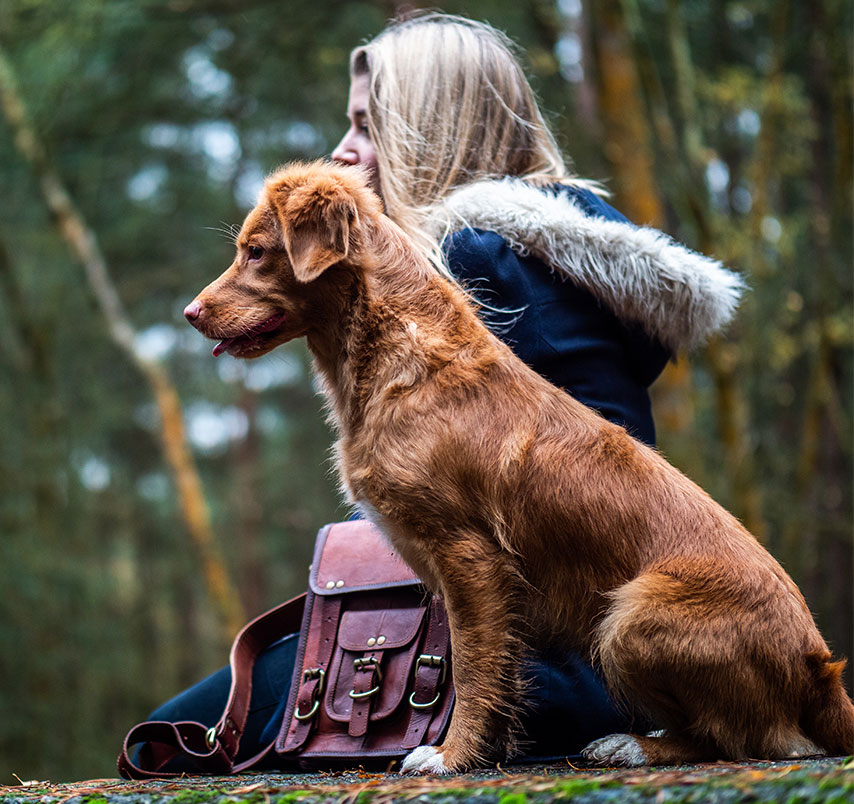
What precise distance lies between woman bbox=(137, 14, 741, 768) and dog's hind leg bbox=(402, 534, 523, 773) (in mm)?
207

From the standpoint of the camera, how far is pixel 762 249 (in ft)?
33.3

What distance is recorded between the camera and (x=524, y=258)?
3740 millimetres

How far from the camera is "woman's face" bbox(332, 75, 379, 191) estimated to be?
4.36 meters

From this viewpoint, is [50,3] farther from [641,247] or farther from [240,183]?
[641,247]

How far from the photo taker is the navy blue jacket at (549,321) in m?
3.64

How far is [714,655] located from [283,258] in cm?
191

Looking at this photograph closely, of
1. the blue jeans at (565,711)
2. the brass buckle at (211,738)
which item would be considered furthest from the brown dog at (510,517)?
the brass buckle at (211,738)

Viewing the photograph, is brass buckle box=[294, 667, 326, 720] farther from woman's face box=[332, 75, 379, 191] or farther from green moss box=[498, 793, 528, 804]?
woman's face box=[332, 75, 379, 191]

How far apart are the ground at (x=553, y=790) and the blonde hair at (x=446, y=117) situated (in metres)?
2.34

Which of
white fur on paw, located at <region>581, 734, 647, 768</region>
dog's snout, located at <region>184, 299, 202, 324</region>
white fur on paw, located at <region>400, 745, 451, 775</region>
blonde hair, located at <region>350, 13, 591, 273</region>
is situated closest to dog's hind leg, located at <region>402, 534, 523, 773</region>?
white fur on paw, located at <region>400, 745, 451, 775</region>

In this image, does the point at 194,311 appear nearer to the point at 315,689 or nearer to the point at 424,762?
the point at 315,689

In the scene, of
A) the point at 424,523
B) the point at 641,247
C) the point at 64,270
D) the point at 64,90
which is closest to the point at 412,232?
the point at 641,247

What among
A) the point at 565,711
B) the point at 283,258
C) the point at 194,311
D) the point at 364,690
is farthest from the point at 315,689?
the point at 283,258

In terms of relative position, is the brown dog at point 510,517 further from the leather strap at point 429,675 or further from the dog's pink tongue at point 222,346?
the leather strap at point 429,675
